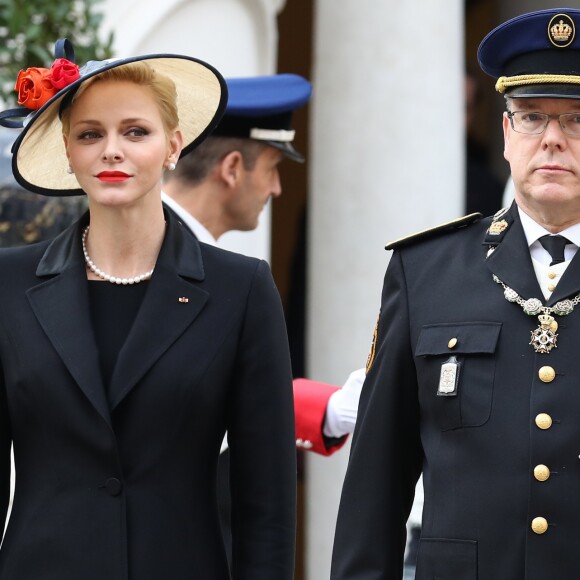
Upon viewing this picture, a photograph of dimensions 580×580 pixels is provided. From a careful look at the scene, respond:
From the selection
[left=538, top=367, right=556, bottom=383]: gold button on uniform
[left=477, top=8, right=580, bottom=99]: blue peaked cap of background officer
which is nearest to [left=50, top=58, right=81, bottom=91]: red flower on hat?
[left=477, top=8, right=580, bottom=99]: blue peaked cap of background officer

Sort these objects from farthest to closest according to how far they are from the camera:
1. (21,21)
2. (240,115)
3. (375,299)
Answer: (375,299) < (21,21) < (240,115)

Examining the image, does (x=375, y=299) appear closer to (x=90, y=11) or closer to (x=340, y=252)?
(x=340, y=252)

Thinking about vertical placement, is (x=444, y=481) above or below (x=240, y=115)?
below

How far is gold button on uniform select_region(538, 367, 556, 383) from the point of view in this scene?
11.8 feet

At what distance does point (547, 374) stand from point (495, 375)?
0.12m

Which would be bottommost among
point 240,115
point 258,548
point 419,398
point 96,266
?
point 258,548

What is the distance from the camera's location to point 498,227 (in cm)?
383

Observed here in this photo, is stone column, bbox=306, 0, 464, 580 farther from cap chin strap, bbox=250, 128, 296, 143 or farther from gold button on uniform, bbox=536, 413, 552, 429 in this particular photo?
gold button on uniform, bbox=536, 413, 552, 429

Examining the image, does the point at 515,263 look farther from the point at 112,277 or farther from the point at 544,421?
the point at 112,277

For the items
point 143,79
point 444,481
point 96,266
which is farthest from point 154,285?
point 444,481

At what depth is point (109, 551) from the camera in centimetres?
366

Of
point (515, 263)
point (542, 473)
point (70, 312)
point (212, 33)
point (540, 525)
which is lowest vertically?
point (540, 525)

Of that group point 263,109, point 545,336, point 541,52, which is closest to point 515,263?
point 545,336

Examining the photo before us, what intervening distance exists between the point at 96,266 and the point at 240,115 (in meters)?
1.67
